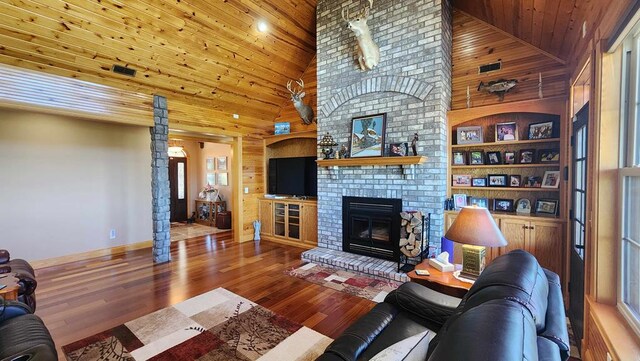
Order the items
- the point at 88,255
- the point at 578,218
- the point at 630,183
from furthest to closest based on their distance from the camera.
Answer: the point at 88,255, the point at 578,218, the point at 630,183

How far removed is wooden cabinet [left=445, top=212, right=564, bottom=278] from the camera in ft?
10.6

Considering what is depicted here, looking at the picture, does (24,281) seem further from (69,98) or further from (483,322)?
(483,322)

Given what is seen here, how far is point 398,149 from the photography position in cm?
402

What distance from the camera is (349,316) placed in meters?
2.81

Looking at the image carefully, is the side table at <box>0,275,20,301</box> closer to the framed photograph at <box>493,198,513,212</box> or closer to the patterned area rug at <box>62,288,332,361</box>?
the patterned area rug at <box>62,288,332,361</box>

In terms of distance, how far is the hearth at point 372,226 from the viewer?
4113 mm

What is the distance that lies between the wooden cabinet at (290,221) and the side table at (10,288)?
151 inches

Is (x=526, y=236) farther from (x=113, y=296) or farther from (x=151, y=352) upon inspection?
(x=113, y=296)

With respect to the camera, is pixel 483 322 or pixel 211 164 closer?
pixel 483 322

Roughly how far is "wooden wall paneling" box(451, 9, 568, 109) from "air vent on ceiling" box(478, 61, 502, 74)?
0.04m

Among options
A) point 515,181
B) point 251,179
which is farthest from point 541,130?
point 251,179

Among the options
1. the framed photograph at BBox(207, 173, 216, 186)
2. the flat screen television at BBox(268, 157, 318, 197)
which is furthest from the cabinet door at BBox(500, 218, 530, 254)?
the framed photograph at BBox(207, 173, 216, 186)

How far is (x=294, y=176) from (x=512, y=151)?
147 inches

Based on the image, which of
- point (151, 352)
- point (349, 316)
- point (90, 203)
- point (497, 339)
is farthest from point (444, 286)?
point (90, 203)
